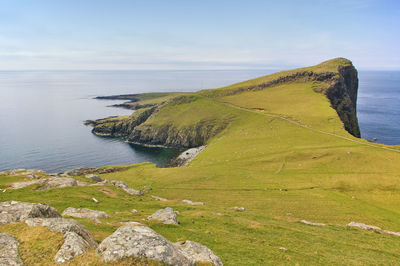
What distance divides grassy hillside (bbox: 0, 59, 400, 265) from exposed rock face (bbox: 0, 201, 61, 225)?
7.99 ft

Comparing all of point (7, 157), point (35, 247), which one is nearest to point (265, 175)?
point (35, 247)

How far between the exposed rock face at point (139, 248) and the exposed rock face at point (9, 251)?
15.3 feet

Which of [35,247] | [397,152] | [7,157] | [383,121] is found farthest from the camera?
[383,121]

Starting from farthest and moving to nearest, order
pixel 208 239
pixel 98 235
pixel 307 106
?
pixel 307 106 < pixel 208 239 < pixel 98 235

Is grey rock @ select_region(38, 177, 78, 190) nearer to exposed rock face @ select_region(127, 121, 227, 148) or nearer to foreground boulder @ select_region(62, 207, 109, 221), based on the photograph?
foreground boulder @ select_region(62, 207, 109, 221)

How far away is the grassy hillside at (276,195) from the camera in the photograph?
87.2 ft

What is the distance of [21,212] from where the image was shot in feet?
68.5

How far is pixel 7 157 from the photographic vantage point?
124438 mm

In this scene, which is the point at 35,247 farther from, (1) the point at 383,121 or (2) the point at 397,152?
(1) the point at 383,121

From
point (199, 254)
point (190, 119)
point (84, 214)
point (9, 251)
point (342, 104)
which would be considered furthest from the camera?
point (342, 104)

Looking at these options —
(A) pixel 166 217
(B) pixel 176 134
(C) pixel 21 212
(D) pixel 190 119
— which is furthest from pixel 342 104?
(C) pixel 21 212

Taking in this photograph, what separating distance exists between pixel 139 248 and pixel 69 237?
5427mm

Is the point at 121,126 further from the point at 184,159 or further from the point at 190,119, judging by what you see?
the point at 184,159

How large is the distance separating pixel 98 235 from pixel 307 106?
15222cm
